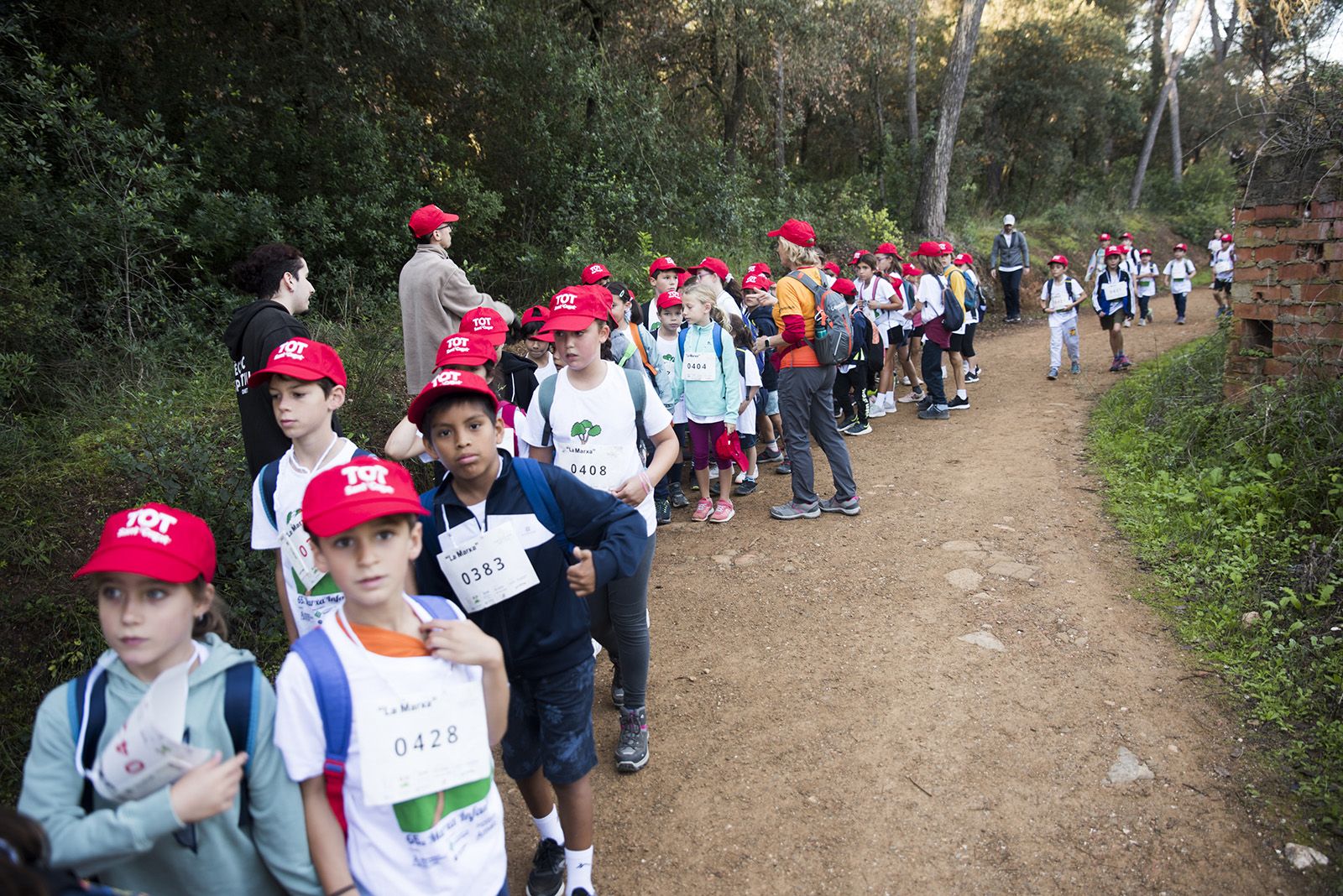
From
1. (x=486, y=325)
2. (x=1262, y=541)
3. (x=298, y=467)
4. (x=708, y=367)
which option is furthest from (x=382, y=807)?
(x=1262, y=541)

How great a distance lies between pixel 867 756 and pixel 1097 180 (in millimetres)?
30512

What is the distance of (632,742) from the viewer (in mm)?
3877

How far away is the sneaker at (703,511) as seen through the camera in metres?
6.95

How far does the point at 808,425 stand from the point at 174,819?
5594mm

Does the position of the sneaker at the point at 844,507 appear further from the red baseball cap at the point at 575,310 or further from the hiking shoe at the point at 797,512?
the red baseball cap at the point at 575,310

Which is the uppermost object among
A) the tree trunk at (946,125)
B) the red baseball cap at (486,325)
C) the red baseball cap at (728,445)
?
the tree trunk at (946,125)

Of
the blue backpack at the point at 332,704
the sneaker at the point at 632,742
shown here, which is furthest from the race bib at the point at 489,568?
the sneaker at the point at 632,742

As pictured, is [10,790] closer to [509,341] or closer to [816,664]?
[816,664]

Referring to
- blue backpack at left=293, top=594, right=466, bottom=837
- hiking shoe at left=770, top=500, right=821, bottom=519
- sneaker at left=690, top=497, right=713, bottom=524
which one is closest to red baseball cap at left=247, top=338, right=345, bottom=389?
blue backpack at left=293, top=594, right=466, bottom=837

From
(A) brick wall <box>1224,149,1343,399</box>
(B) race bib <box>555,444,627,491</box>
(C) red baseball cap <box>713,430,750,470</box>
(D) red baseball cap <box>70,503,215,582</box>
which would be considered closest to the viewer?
(D) red baseball cap <box>70,503,215,582</box>

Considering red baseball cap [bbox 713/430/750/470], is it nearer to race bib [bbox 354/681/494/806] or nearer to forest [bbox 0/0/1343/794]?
forest [bbox 0/0/1343/794]

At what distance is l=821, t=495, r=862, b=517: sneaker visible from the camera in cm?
693

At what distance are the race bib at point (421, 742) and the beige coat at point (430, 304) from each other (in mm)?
3394

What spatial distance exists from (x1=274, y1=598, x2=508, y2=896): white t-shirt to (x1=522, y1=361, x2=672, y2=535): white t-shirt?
1.84 metres
